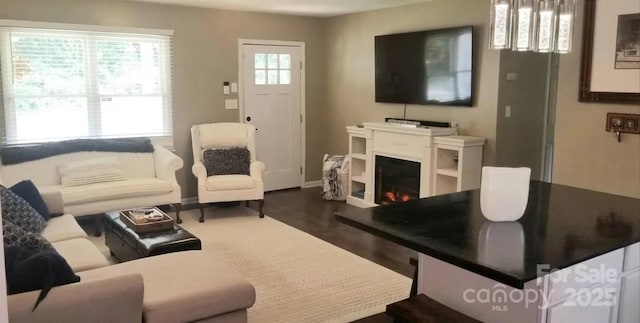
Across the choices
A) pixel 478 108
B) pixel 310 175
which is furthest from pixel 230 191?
pixel 478 108

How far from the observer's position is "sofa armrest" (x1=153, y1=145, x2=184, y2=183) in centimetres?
547

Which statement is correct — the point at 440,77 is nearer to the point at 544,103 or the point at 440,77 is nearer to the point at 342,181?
the point at 544,103

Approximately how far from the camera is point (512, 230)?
2.11 meters

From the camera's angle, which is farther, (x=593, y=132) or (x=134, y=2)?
(x=134, y=2)

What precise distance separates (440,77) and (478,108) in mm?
532

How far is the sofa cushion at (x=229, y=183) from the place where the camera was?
5.47 metres

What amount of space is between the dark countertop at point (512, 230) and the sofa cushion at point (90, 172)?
362cm

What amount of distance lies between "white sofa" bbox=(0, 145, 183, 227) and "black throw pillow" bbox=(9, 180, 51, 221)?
0.78m

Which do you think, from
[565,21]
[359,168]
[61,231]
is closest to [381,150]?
[359,168]

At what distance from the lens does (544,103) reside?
5.52 meters

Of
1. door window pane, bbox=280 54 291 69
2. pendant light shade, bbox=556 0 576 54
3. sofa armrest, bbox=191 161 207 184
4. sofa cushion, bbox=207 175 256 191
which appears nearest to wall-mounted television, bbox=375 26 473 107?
door window pane, bbox=280 54 291 69

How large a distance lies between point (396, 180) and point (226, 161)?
1.89 m

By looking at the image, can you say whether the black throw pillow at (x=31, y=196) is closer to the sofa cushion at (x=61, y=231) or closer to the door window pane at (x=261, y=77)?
the sofa cushion at (x=61, y=231)

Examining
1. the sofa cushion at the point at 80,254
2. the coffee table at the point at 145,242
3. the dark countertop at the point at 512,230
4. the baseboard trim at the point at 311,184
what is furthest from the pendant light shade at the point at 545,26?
the baseboard trim at the point at 311,184
